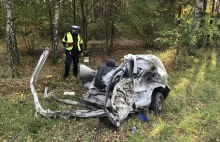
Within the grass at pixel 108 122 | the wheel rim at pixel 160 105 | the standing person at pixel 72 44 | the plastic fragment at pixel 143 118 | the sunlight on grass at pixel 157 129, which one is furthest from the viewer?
the standing person at pixel 72 44

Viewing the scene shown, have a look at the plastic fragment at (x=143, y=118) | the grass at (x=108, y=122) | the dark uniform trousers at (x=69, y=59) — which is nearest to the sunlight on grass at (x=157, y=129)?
the grass at (x=108, y=122)

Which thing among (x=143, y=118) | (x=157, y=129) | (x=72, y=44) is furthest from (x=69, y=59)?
(x=157, y=129)

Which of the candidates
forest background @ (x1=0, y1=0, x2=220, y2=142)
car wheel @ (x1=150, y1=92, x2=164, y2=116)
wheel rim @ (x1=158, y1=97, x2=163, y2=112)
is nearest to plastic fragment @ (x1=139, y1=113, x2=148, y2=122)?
forest background @ (x1=0, y1=0, x2=220, y2=142)

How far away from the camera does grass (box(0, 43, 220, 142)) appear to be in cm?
593

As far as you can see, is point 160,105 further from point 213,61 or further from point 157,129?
point 213,61

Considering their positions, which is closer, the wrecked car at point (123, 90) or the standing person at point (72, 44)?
the wrecked car at point (123, 90)

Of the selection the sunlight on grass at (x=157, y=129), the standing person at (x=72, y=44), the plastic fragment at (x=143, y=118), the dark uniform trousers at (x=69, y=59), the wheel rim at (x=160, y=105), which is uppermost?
the standing person at (x=72, y=44)

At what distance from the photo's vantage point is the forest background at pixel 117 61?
613 centimetres

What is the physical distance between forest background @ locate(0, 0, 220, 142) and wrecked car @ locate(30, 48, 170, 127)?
0.95 ft

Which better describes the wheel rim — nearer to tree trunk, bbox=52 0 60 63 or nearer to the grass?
the grass

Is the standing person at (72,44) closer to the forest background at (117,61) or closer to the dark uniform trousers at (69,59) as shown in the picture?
the dark uniform trousers at (69,59)

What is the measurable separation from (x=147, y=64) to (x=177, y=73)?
13.9 ft

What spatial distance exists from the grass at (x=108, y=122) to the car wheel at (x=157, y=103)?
0.21 metres

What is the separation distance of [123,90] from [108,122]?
2.99 feet
